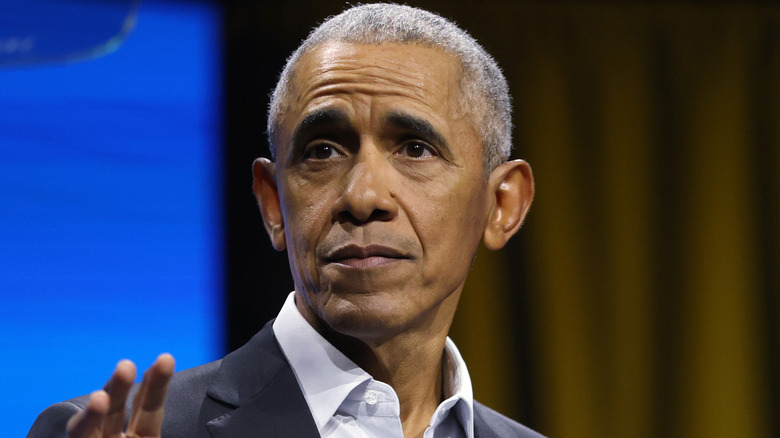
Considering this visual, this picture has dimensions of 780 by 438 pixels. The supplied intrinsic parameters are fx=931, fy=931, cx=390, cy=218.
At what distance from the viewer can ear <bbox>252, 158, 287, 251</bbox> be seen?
6.39ft

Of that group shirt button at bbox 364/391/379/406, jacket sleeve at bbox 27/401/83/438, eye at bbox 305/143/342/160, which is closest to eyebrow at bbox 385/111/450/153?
eye at bbox 305/143/342/160

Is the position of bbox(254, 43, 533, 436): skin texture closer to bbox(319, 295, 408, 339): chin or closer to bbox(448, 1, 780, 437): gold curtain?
bbox(319, 295, 408, 339): chin

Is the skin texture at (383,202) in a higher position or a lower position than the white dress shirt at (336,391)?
higher

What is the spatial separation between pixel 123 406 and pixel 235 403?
0.43 m

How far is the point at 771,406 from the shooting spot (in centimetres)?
344

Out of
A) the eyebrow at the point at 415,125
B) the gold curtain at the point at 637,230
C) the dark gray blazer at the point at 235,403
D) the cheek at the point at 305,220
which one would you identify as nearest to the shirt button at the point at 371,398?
the dark gray blazer at the point at 235,403

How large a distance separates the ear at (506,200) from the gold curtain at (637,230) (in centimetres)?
136

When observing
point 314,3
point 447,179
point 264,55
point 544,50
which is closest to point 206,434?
point 447,179

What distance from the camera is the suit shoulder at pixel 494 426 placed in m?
2.04

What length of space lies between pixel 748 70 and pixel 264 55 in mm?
1817

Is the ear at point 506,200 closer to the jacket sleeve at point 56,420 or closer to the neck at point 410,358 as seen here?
A: the neck at point 410,358

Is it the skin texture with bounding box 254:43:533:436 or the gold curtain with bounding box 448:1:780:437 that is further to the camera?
the gold curtain with bounding box 448:1:780:437

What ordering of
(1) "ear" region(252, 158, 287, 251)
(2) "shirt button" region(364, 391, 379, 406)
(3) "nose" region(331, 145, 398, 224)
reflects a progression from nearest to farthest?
(3) "nose" region(331, 145, 398, 224) → (2) "shirt button" region(364, 391, 379, 406) → (1) "ear" region(252, 158, 287, 251)

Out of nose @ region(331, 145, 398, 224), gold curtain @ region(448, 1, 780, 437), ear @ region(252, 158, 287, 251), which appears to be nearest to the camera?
nose @ region(331, 145, 398, 224)
